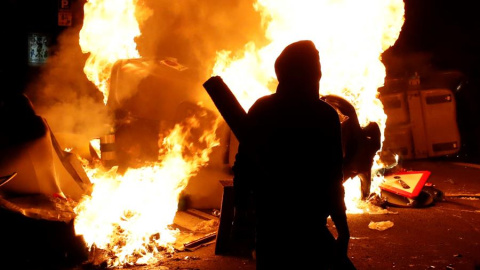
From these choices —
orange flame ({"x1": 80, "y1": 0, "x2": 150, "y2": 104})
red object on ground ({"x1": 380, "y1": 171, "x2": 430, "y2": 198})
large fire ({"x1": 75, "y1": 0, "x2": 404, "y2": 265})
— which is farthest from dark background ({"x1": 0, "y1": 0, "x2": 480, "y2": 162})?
orange flame ({"x1": 80, "y1": 0, "x2": 150, "y2": 104})

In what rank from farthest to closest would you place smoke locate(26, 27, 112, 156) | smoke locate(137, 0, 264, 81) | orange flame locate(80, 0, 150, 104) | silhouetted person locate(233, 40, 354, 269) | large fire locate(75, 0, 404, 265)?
1. smoke locate(137, 0, 264, 81)
2. smoke locate(26, 27, 112, 156)
3. orange flame locate(80, 0, 150, 104)
4. large fire locate(75, 0, 404, 265)
5. silhouetted person locate(233, 40, 354, 269)

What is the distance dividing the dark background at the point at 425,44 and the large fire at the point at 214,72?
4462 millimetres

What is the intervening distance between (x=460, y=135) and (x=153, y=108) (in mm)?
9487

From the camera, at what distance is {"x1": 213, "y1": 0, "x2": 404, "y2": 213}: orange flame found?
8.19 meters

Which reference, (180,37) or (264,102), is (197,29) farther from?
(264,102)

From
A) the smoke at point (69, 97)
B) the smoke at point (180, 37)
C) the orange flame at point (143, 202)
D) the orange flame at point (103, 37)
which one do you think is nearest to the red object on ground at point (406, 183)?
the orange flame at point (143, 202)

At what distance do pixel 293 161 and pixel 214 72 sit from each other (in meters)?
6.16

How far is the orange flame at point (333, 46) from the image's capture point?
26.9 feet

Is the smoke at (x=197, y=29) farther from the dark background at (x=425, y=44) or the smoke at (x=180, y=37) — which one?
the dark background at (x=425, y=44)

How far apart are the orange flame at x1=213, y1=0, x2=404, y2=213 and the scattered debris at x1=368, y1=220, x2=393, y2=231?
1.25 meters

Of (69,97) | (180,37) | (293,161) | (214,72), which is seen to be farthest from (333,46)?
(69,97)

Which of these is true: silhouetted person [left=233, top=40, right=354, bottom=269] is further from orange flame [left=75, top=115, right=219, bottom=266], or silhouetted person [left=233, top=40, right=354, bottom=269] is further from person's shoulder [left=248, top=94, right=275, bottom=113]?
orange flame [left=75, top=115, right=219, bottom=266]

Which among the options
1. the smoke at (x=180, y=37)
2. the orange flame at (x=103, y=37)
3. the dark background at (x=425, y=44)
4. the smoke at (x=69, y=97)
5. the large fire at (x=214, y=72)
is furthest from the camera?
the dark background at (x=425, y=44)

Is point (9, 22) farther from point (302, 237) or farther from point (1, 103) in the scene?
point (302, 237)
